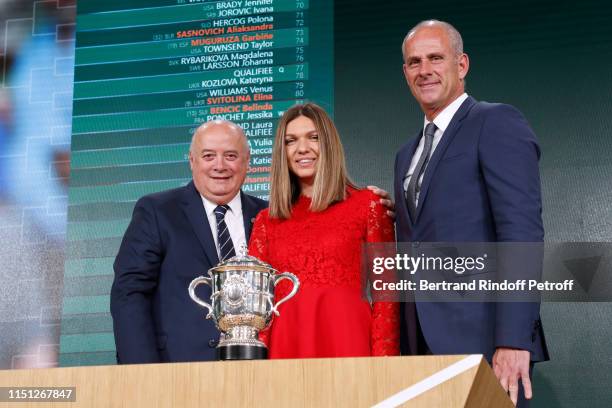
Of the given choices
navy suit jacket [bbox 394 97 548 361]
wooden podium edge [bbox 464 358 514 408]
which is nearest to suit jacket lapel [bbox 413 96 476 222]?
navy suit jacket [bbox 394 97 548 361]

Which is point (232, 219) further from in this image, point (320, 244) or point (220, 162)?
point (320, 244)

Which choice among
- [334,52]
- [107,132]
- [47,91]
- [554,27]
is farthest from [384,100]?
[47,91]

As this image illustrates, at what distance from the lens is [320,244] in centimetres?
258

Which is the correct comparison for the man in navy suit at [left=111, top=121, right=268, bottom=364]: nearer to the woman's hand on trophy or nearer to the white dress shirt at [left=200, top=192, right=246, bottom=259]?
the white dress shirt at [left=200, top=192, right=246, bottom=259]

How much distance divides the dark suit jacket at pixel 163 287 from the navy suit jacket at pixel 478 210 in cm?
70

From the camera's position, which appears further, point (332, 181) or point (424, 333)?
point (332, 181)

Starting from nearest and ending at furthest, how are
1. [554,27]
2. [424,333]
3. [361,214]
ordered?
1. [424,333]
2. [361,214]
3. [554,27]

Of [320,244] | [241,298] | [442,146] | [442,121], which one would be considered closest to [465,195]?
[442,146]

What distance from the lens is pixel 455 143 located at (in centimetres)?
249

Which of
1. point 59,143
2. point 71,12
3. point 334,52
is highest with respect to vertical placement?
point 71,12

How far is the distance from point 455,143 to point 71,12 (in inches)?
88.2

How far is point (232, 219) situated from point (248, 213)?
0.05m

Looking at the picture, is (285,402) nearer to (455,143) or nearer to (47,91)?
(455,143)

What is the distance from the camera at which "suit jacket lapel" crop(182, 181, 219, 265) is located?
298 centimetres
